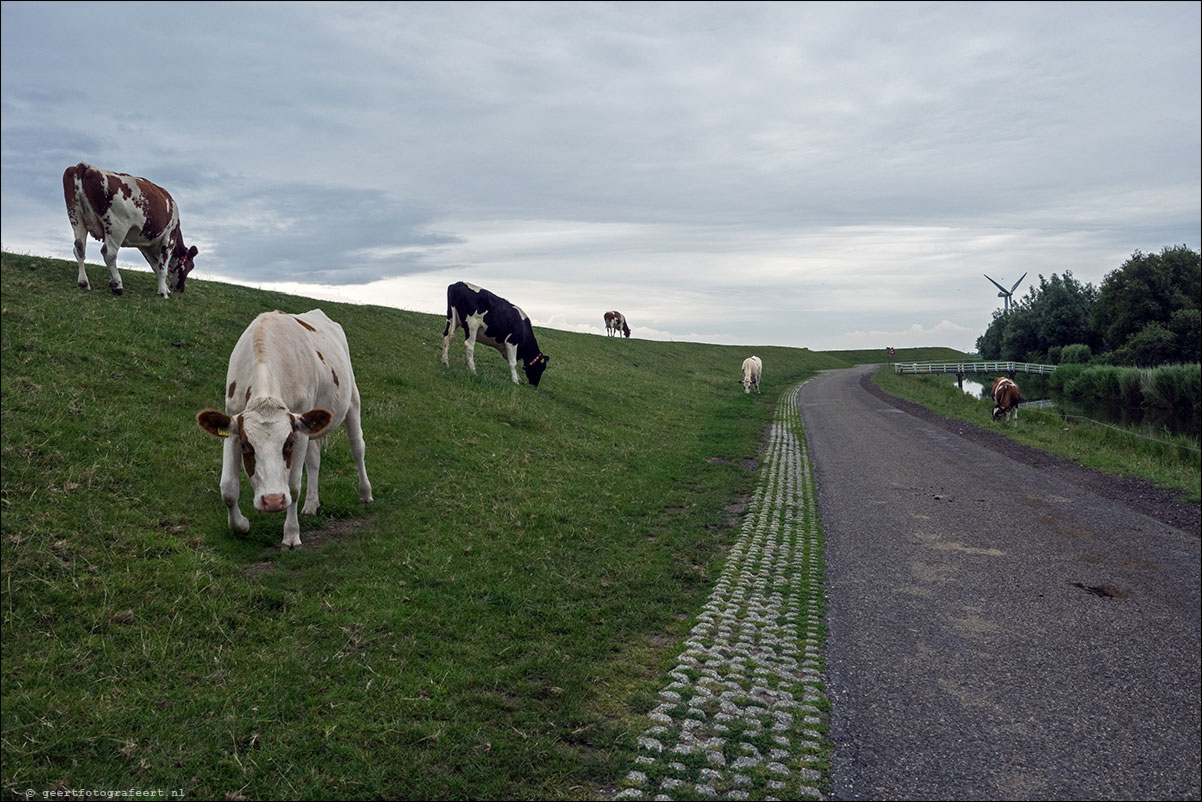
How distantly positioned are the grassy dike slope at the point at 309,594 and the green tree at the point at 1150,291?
7432 centimetres

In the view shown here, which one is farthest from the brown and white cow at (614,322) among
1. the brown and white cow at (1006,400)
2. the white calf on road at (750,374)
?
the brown and white cow at (1006,400)

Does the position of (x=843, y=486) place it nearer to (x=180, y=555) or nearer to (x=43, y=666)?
(x=180, y=555)

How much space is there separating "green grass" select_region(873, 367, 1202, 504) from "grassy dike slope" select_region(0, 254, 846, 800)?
36.4 feet

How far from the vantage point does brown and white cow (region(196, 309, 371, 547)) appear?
7348 mm

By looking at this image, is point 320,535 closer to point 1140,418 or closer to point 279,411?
point 279,411

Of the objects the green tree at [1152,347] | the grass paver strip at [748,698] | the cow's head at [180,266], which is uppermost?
the green tree at [1152,347]

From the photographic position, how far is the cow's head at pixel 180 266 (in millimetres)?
19266

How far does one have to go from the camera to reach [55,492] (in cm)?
812

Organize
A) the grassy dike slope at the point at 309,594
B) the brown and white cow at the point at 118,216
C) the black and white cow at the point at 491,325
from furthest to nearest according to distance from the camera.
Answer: the black and white cow at the point at 491,325, the brown and white cow at the point at 118,216, the grassy dike slope at the point at 309,594

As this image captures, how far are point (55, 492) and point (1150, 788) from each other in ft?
37.8

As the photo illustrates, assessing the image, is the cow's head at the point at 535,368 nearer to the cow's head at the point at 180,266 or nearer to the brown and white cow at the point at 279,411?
the cow's head at the point at 180,266

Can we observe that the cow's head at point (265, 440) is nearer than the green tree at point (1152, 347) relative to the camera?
Yes

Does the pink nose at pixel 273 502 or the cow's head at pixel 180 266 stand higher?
the cow's head at pixel 180 266

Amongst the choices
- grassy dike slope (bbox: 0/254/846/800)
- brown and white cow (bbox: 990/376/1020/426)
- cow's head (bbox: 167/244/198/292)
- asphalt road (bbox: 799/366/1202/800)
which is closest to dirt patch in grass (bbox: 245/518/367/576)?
grassy dike slope (bbox: 0/254/846/800)
